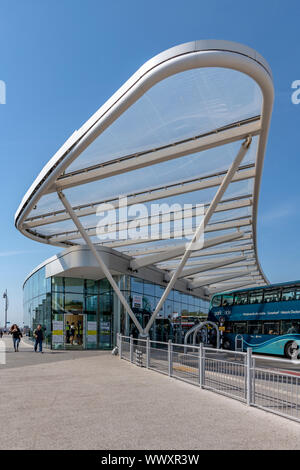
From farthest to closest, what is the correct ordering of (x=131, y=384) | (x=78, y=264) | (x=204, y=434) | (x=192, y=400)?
(x=78, y=264), (x=131, y=384), (x=192, y=400), (x=204, y=434)

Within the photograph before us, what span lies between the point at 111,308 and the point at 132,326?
1587 mm

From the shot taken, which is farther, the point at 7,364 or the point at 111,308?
the point at 111,308

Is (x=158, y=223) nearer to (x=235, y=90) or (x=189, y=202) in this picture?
(x=189, y=202)

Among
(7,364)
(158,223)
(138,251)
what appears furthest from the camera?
(138,251)

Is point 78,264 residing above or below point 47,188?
below

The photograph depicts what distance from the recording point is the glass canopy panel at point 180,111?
11148 millimetres

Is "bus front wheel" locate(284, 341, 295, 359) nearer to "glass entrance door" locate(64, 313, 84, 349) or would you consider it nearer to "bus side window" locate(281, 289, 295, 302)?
"bus side window" locate(281, 289, 295, 302)

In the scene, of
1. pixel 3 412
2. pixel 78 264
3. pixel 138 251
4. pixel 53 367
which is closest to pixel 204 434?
pixel 3 412

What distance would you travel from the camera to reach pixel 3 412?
7.48 metres

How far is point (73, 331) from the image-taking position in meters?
25.4

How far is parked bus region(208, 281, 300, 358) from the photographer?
67.6 ft

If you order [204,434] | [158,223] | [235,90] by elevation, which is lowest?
[204,434]

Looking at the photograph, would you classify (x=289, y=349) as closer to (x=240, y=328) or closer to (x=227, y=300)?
(x=240, y=328)

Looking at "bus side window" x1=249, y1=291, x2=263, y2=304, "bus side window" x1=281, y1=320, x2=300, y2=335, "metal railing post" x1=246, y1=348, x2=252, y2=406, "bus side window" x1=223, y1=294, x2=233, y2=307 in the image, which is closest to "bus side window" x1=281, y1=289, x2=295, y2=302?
"bus side window" x1=281, y1=320, x2=300, y2=335
